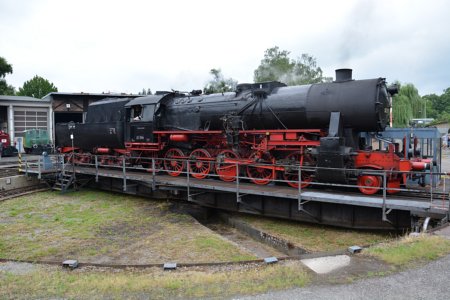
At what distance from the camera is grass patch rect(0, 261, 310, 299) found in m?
5.29

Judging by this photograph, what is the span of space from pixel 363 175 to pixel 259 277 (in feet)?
18.3

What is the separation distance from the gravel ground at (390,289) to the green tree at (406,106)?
35.4m

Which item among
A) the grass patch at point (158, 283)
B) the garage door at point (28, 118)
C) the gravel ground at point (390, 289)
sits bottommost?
the grass patch at point (158, 283)

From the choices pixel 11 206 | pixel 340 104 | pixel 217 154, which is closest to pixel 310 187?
pixel 340 104

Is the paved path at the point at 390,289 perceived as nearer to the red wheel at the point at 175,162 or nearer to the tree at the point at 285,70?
the red wheel at the point at 175,162

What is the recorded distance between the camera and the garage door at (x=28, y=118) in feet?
105

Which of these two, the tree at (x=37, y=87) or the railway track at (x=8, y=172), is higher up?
the tree at (x=37, y=87)

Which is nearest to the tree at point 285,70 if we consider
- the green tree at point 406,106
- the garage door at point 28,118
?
the green tree at point 406,106

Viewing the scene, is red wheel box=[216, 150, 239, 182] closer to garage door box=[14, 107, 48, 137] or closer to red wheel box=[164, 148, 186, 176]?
red wheel box=[164, 148, 186, 176]

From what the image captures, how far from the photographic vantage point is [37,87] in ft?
227

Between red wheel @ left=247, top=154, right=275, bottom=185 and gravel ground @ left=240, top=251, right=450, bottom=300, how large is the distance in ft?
21.0

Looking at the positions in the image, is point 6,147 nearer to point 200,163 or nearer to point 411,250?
A: point 200,163

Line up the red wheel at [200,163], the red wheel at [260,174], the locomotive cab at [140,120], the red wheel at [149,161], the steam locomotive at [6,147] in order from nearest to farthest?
the red wheel at [260,174]
the red wheel at [200,163]
the locomotive cab at [140,120]
the red wheel at [149,161]
the steam locomotive at [6,147]

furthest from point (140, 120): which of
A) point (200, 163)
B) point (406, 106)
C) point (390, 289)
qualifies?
point (406, 106)
